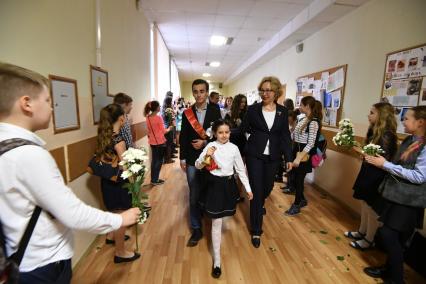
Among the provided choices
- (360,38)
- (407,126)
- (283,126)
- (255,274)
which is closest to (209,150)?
(283,126)

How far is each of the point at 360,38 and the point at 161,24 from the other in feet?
12.5

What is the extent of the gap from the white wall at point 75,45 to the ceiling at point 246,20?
106 centimetres

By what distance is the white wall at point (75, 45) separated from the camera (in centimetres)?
141

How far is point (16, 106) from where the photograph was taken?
0.81m

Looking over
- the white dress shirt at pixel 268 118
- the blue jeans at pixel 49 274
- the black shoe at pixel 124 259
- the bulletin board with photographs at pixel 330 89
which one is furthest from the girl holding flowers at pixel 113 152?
the bulletin board with photographs at pixel 330 89

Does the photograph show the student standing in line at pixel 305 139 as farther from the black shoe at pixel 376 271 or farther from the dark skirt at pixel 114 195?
the dark skirt at pixel 114 195

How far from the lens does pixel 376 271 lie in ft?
6.93

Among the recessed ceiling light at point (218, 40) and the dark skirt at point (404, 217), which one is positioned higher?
the recessed ceiling light at point (218, 40)

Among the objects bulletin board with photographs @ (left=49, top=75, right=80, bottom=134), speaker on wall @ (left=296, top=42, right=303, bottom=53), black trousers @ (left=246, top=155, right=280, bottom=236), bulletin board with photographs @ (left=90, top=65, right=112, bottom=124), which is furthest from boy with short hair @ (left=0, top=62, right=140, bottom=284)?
speaker on wall @ (left=296, top=42, right=303, bottom=53)

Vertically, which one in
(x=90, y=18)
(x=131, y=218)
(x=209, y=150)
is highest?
(x=90, y=18)

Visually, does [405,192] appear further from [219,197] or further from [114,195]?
[114,195]

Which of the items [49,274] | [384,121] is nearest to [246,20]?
[384,121]

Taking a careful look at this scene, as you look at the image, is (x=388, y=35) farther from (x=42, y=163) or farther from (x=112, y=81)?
(x=42, y=163)

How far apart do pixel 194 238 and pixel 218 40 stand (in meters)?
5.31
